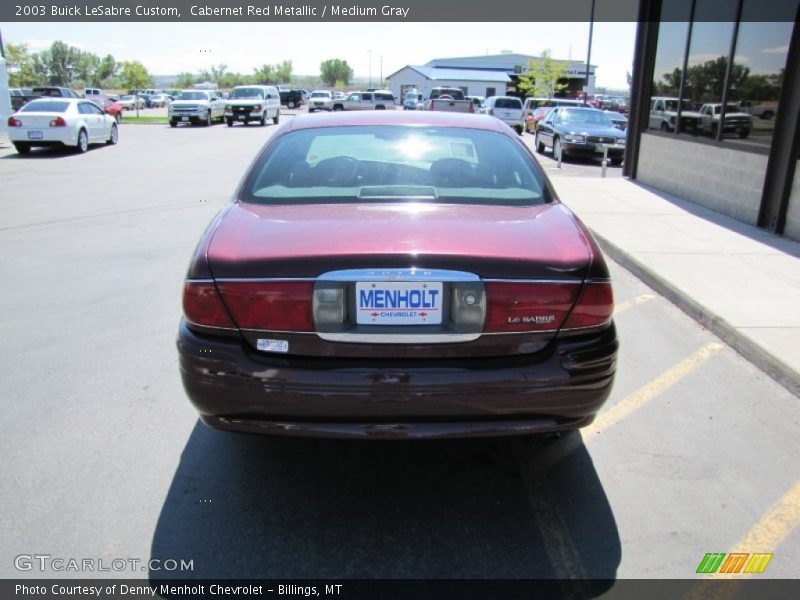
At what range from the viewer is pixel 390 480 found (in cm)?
323

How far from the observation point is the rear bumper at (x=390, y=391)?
2607 mm

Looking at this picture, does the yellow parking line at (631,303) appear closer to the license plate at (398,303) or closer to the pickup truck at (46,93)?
the license plate at (398,303)

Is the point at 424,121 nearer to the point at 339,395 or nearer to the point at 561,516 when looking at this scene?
the point at 339,395

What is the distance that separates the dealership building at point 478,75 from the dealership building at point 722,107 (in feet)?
189

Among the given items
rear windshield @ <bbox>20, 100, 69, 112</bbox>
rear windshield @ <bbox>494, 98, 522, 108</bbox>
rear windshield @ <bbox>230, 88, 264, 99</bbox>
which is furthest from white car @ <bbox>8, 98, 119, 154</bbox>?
rear windshield @ <bbox>494, 98, 522, 108</bbox>

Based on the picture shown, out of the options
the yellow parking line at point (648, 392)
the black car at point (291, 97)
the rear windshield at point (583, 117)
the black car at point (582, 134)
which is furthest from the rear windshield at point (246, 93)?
the yellow parking line at point (648, 392)

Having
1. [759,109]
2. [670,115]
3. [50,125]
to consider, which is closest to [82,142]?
[50,125]

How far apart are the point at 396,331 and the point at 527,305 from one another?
1.78 feet

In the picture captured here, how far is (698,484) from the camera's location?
3223mm

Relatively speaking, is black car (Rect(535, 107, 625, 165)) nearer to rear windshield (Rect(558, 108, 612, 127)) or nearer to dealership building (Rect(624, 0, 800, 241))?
rear windshield (Rect(558, 108, 612, 127))

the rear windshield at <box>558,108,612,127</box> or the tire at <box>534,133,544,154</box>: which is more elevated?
the rear windshield at <box>558,108,612,127</box>

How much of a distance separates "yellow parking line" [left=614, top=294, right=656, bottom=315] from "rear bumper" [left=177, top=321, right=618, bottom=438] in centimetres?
343

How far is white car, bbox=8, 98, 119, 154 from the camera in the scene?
713 inches

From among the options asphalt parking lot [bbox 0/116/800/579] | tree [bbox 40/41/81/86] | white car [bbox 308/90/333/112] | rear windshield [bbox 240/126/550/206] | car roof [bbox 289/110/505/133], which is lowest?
asphalt parking lot [bbox 0/116/800/579]
